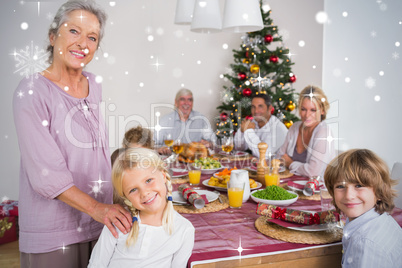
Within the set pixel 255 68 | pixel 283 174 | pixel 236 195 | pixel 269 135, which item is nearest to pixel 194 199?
pixel 236 195

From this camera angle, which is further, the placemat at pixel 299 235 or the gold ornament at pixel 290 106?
the gold ornament at pixel 290 106

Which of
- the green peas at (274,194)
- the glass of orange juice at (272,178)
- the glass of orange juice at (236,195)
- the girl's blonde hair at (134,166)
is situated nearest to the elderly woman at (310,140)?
the glass of orange juice at (272,178)

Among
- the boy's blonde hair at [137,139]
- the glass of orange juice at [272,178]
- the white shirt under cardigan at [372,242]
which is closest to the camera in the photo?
the white shirt under cardigan at [372,242]

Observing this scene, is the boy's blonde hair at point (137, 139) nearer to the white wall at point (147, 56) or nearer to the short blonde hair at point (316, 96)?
the short blonde hair at point (316, 96)

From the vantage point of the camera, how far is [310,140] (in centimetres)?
236

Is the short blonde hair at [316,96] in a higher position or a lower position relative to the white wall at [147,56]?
lower

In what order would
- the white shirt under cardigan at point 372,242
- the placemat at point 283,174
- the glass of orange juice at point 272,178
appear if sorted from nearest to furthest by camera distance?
the white shirt under cardigan at point 372,242 < the glass of orange juice at point 272,178 < the placemat at point 283,174

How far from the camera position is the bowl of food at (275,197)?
1.43 m

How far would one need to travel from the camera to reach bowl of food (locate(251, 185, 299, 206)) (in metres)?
1.43

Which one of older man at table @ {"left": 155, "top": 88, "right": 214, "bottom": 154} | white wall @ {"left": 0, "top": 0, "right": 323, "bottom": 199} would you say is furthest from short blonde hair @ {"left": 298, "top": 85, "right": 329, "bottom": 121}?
white wall @ {"left": 0, "top": 0, "right": 323, "bottom": 199}

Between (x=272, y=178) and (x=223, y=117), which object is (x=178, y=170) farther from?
(x=223, y=117)

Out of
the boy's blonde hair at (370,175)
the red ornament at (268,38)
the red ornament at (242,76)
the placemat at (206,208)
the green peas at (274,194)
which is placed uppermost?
the red ornament at (268,38)

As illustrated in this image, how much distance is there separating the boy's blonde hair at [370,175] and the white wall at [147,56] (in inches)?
137

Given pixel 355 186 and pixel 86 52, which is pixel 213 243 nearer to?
pixel 355 186
